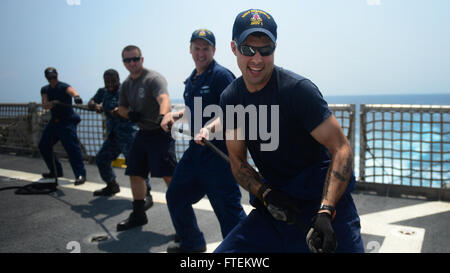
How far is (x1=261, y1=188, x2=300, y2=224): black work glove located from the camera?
188 cm

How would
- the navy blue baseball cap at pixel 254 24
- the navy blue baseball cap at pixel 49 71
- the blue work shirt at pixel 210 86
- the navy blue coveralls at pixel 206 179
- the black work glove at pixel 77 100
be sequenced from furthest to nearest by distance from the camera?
the navy blue baseball cap at pixel 49 71, the black work glove at pixel 77 100, the blue work shirt at pixel 210 86, the navy blue coveralls at pixel 206 179, the navy blue baseball cap at pixel 254 24

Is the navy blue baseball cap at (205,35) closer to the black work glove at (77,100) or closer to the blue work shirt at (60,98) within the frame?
the black work glove at (77,100)

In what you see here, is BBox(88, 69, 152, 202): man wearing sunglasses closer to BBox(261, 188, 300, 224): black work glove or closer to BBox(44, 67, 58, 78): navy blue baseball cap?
BBox(44, 67, 58, 78): navy blue baseball cap

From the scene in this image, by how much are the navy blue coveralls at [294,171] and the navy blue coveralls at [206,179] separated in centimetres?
97

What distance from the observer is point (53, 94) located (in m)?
6.39

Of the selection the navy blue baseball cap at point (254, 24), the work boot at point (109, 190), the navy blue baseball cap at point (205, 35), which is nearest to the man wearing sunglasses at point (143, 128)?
the navy blue baseball cap at point (205, 35)

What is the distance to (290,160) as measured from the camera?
6.42ft

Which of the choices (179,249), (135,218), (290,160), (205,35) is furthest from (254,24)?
(135,218)

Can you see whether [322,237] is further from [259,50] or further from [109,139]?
[109,139]

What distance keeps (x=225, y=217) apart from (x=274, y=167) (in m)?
1.14

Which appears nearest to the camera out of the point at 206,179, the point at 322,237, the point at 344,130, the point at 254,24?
the point at 322,237

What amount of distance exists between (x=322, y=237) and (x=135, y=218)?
310 centimetres

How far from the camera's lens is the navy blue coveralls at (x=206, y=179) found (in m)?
3.04
